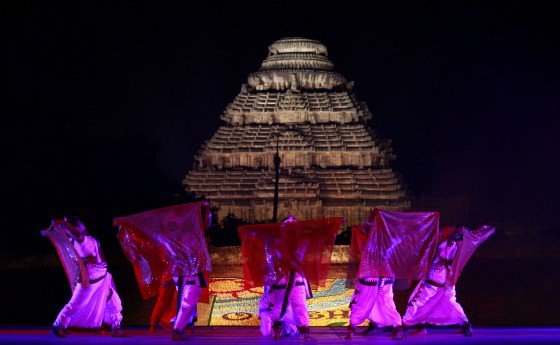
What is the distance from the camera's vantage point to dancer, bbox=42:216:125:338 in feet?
33.8

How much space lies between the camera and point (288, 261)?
10.6m

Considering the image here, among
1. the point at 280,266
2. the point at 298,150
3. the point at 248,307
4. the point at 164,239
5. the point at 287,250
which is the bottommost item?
the point at 248,307

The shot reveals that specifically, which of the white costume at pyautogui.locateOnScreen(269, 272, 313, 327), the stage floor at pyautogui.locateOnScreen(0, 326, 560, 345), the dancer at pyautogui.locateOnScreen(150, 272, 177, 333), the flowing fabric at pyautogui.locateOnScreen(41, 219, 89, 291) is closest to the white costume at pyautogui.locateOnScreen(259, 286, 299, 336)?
→ the white costume at pyautogui.locateOnScreen(269, 272, 313, 327)

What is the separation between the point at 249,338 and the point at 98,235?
14.7m

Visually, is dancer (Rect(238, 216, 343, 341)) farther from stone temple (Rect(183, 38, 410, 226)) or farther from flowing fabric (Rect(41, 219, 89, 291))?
stone temple (Rect(183, 38, 410, 226))

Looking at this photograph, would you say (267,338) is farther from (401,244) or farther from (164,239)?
(401,244)

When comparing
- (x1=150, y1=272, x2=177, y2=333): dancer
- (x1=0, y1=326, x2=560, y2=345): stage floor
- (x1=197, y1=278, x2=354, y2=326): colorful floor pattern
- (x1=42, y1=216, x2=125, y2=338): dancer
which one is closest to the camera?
(x1=0, y1=326, x2=560, y2=345): stage floor

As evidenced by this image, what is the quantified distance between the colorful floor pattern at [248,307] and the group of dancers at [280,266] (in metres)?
3.17

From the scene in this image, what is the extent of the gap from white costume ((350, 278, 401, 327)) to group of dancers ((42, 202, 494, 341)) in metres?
0.01

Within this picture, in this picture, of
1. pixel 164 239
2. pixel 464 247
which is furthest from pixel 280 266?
pixel 464 247

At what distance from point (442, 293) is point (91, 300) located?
421 cm

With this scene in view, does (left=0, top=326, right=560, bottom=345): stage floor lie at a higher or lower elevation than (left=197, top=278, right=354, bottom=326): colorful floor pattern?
higher

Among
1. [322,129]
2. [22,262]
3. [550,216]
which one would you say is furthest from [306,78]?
[22,262]

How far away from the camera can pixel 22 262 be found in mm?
21375
